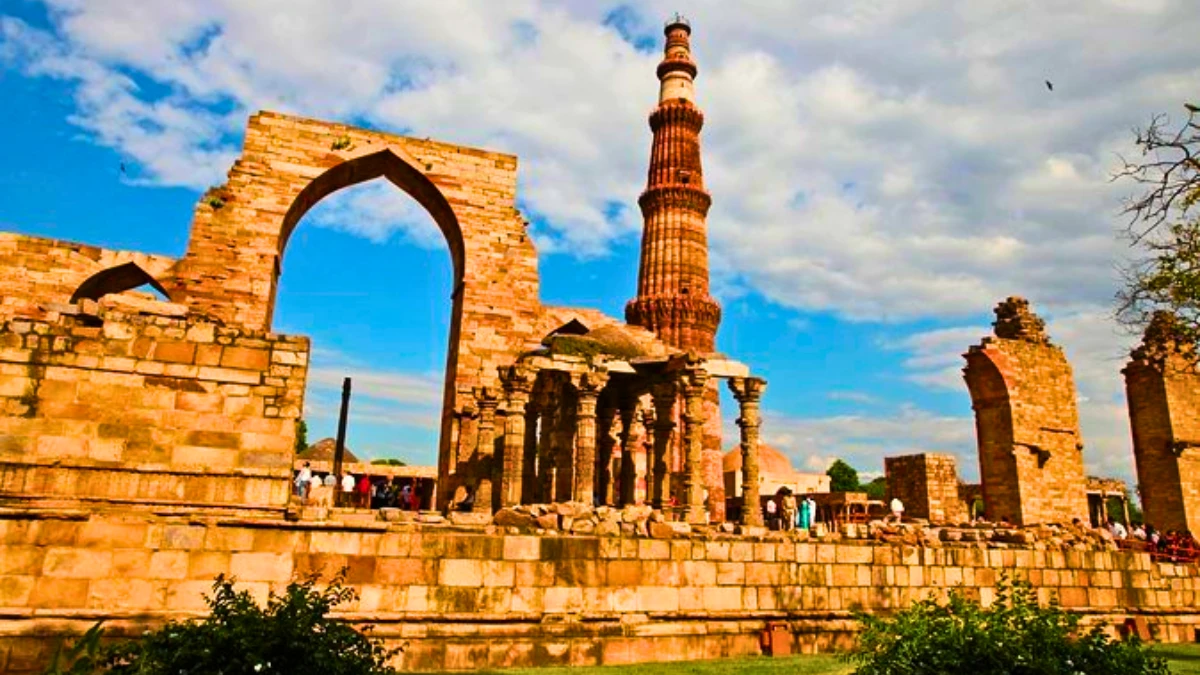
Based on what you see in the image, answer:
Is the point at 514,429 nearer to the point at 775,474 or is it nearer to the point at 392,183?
the point at 392,183

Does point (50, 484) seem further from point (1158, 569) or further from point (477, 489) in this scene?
point (1158, 569)

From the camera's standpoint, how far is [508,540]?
6.81 metres

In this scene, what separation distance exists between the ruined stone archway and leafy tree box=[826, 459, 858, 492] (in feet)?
126

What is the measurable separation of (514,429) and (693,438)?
128 inches

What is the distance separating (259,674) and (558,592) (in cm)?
379

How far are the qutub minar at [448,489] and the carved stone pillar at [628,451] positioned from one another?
0.20ft

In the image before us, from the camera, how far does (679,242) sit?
25.7 metres

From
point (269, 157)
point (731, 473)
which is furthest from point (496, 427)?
point (731, 473)

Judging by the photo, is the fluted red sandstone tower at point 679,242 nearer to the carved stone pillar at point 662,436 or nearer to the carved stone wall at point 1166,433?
the carved stone pillar at point 662,436


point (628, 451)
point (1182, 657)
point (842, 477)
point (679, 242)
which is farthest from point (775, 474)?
point (1182, 657)

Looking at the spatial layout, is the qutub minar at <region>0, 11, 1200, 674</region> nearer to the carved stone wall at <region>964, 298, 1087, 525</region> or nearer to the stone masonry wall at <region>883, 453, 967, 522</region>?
the carved stone wall at <region>964, 298, 1087, 525</region>

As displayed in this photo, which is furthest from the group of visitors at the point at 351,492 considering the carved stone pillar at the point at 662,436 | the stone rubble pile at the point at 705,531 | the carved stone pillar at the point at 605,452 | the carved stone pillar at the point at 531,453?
the carved stone pillar at the point at 662,436

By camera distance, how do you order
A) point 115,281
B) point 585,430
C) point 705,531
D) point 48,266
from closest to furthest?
point 705,531 → point 585,430 → point 48,266 → point 115,281

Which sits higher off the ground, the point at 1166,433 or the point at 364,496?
the point at 1166,433
